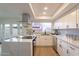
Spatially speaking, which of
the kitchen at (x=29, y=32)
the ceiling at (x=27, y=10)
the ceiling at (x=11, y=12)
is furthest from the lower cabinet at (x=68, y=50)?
the ceiling at (x=11, y=12)

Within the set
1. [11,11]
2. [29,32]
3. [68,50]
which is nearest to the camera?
[68,50]

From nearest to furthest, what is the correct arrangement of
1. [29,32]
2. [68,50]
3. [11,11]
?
[68,50] < [29,32] < [11,11]

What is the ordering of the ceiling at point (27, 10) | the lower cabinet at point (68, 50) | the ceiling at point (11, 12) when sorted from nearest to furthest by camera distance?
1. the lower cabinet at point (68, 50)
2. the ceiling at point (27, 10)
3. the ceiling at point (11, 12)

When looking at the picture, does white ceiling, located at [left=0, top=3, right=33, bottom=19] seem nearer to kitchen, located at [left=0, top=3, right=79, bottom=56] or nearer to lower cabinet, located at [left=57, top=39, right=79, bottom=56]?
kitchen, located at [left=0, top=3, right=79, bottom=56]

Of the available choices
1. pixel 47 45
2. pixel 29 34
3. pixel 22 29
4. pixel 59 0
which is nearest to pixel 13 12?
pixel 22 29

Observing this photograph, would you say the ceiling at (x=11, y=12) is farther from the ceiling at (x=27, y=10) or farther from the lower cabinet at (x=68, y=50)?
the lower cabinet at (x=68, y=50)

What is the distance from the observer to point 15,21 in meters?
3.42

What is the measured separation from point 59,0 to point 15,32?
2.54 metres

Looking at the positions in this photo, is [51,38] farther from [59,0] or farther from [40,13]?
[59,0]

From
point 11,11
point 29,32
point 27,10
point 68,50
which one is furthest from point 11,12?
point 68,50

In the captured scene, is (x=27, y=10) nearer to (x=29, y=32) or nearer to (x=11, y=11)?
(x=11, y=11)

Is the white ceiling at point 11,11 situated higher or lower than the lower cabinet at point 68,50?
higher

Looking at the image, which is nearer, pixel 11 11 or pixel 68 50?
pixel 68 50

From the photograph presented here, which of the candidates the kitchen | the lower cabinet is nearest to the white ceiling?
the kitchen
